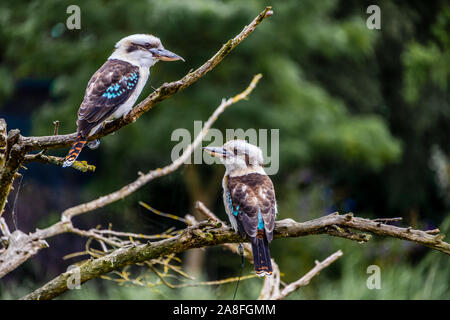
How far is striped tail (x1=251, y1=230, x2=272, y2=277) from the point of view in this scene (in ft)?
9.37

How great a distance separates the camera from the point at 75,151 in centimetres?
269

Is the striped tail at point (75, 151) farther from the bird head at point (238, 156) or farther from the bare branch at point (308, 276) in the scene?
the bare branch at point (308, 276)

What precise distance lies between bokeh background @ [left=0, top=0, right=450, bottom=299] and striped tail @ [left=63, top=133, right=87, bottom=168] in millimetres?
3428

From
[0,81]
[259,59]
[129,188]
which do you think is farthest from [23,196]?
[129,188]

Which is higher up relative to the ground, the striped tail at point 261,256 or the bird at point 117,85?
the bird at point 117,85

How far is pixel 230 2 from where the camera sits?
7.63 meters

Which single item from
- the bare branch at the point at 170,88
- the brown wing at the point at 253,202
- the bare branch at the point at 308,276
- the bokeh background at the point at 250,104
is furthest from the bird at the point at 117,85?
the bokeh background at the point at 250,104

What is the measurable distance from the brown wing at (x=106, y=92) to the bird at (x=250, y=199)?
0.56 m

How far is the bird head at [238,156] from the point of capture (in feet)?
11.1

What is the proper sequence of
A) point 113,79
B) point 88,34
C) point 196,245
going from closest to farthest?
point 196,245 → point 113,79 → point 88,34

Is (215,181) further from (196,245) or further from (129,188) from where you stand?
(196,245)

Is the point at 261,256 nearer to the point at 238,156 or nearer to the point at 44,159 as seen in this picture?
the point at 238,156

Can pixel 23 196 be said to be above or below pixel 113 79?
below
